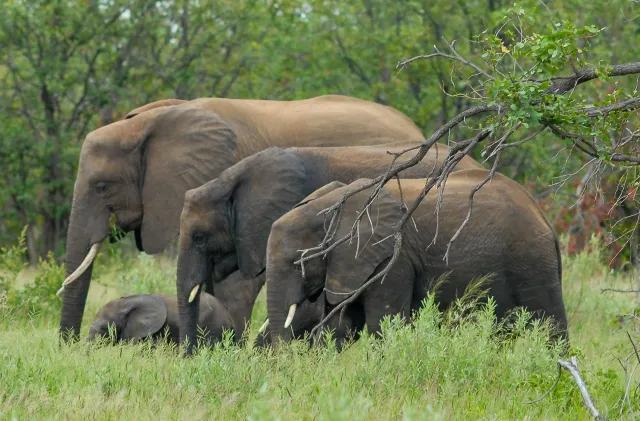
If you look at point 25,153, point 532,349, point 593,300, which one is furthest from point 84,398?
point 25,153

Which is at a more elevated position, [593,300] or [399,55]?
[399,55]

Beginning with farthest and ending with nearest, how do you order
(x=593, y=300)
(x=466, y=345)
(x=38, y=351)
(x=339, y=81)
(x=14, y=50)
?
(x=339, y=81) → (x=14, y=50) → (x=593, y=300) → (x=38, y=351) → (x=466, y=345)

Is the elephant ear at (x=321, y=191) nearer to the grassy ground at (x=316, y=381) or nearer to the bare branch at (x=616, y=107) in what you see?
the grassy ground at (x=316, y=381)

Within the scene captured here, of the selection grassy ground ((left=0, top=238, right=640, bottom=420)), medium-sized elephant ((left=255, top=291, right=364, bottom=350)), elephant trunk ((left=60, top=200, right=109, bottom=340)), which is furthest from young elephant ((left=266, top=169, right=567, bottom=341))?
elephant trunk ((left=60, top=200, right=109, bottom=340))

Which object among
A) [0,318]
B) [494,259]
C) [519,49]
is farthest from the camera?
[0,318]

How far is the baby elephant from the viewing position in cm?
957

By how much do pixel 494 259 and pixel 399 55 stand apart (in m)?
9.57

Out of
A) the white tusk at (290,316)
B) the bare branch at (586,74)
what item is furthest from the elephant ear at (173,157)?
the bare branch at (586,74)

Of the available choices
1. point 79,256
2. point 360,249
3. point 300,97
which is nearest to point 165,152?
point 79,256

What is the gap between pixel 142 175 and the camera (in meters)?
10.5

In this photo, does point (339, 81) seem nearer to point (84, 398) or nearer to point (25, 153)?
point (25, 153)

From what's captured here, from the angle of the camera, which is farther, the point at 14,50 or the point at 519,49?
the point at 14,50

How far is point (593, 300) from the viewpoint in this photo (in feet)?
39.0

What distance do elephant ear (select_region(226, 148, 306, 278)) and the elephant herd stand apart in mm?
10
